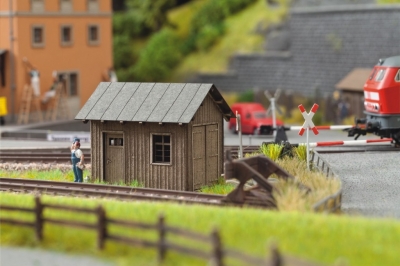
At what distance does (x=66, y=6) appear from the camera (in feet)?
174

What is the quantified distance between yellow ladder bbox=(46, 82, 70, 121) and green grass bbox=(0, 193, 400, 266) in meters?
30.8

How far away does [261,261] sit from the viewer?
52.2ft

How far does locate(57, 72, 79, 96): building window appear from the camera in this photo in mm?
52750

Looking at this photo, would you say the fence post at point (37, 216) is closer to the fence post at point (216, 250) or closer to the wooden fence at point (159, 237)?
the wooden fence at point (159, 237)

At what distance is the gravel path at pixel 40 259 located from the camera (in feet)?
62.2

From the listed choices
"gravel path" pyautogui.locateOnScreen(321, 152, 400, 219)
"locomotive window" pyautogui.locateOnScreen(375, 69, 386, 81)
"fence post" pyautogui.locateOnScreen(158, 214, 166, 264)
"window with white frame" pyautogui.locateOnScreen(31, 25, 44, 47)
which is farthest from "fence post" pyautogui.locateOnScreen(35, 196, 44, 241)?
"window with white frame" pyautogui.locateOnScreen(31, 25, 44, 47)

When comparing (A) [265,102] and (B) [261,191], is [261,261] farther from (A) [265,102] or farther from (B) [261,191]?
(A) [265,102]

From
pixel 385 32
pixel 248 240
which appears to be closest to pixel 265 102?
pixel 385 32

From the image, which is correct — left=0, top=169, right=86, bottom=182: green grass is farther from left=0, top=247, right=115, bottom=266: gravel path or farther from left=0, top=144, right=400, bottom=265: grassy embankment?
left=0, top=247, right=115, bottom=266: gravel path

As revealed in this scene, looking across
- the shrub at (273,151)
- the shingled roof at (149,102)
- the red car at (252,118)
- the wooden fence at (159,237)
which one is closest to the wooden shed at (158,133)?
the shingled roof at (149,102)

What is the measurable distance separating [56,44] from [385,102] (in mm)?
24986

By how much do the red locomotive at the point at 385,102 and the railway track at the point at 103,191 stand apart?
11078 mm

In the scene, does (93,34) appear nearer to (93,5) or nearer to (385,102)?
(93,5)

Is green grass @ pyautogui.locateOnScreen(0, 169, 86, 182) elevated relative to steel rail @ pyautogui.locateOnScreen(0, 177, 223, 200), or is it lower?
elevated
